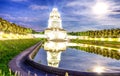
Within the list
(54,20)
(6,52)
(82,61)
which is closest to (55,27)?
(54,20)

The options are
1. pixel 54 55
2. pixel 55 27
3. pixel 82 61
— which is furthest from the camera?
pixel 55 27

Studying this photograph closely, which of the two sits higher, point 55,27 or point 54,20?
point 54,20

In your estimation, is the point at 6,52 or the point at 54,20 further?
the point at 54,20

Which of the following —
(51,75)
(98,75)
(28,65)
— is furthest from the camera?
(28,65)

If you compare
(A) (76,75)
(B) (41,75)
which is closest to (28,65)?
(B) (41,75)

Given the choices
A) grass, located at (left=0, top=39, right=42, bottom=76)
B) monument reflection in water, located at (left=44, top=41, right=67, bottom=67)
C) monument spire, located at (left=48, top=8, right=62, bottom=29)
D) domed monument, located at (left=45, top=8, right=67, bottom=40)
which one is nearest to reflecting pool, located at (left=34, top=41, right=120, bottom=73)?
monument reflection in water, located at (left=44, top=41, right=67, bottom=67)

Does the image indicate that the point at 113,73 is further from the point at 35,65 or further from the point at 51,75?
the point at 35,65

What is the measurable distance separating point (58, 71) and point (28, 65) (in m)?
4.20

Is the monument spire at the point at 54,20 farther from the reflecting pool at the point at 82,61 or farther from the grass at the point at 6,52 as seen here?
the reflecting pool at the point at 82,61

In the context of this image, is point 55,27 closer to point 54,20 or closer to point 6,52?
point 54,20

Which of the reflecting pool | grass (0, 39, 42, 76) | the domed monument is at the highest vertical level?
the domed monument

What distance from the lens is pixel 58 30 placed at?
154250 millimetres

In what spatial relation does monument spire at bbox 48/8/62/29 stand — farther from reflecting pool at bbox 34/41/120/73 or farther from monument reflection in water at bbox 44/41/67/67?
reflecting pool at bbox 34/41/120/73

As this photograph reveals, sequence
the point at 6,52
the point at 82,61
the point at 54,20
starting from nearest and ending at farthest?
1. the point at 6,52
2. the point at 82,61
3. the point at 54,20
